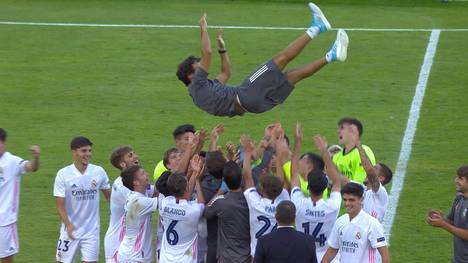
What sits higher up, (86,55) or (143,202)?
(86,55)

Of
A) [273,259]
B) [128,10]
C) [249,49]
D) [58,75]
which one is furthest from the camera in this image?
[128,10]

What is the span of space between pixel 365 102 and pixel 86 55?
6885mm

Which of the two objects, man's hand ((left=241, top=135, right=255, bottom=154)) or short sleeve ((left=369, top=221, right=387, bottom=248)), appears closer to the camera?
short sleeve ((left=369, top=221, right=387, bottom=248))

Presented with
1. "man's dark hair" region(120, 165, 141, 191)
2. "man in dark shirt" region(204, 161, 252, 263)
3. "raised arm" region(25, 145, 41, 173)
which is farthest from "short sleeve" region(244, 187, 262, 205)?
"raised arm" region(25, 145, 41, 173)

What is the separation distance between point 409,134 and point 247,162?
903 centimetres

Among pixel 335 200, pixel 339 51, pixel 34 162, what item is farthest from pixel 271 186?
pixel 34 162

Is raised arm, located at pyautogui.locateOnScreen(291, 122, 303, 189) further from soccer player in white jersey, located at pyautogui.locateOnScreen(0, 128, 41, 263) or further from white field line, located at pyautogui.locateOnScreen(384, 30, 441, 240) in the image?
white field line, located at pyautogui.locateOnScreen(384, 30, 441, 240)

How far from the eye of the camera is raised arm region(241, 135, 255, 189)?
1134 centimetres

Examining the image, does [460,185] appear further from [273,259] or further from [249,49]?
[249,49]

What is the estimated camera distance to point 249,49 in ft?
82.8

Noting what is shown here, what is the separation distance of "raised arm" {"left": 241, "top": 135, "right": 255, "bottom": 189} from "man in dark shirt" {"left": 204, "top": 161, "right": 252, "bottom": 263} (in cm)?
11

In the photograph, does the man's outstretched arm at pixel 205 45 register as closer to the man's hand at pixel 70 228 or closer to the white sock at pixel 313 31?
the white sock at pixel 313 31

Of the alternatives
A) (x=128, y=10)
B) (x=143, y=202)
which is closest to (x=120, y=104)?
(x=128, y=10)

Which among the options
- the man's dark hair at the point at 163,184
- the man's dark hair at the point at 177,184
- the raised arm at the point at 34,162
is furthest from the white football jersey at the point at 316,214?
the raised arm at the point at 34,162
